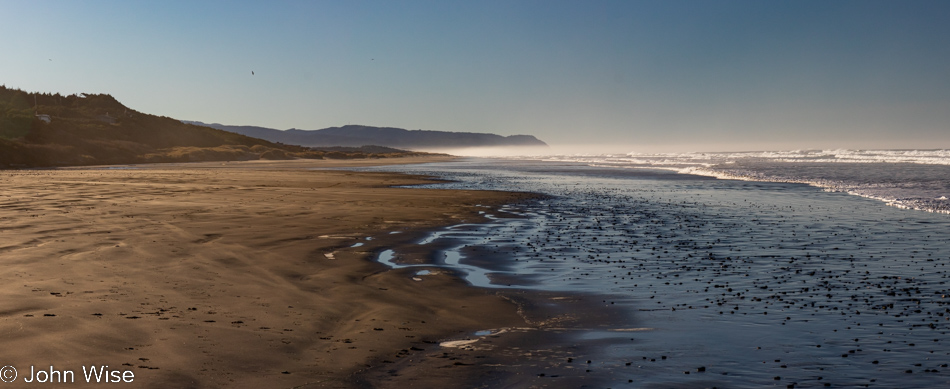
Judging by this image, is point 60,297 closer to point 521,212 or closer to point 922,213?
point 521,212

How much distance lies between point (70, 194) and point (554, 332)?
23529 millimetres

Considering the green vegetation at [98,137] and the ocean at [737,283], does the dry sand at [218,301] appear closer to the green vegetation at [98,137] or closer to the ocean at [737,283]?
the ocean at [737,283]

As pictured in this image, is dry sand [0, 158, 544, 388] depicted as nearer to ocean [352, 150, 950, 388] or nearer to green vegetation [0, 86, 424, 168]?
ocean [352, 150, 950, 388]

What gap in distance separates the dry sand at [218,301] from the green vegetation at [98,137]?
200 feet

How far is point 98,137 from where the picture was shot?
107312mm

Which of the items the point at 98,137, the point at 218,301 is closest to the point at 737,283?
the point at 218,301

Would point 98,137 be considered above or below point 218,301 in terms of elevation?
above

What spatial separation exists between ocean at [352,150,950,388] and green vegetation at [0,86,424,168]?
66.0 metres

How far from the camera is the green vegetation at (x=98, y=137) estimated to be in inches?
2945

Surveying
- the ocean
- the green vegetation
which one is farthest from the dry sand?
the green vegetation

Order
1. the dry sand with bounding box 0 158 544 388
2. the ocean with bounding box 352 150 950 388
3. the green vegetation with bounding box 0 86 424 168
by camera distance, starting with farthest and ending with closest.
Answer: the green vegetation with bounding box 0 86 424 168 < the ocean with bounding box 352 150 950 388 < the dry sand with bounding box 0 158 544 388

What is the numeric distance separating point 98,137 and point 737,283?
11763 centimetres

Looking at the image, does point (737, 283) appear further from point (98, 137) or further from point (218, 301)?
point (98, 137)

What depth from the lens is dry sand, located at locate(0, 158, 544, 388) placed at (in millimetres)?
6398
